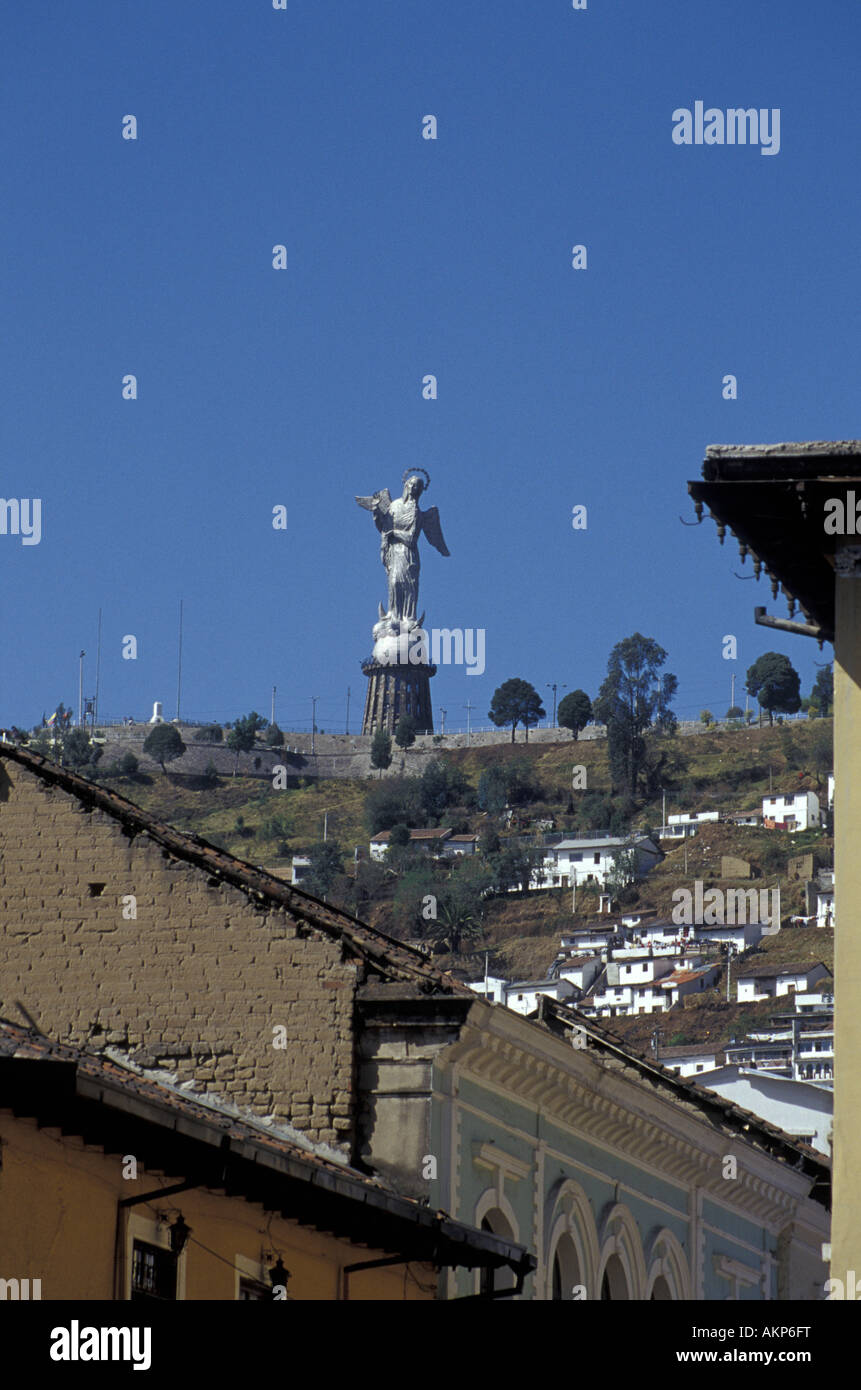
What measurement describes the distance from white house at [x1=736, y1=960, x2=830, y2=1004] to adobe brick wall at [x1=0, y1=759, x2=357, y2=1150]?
131 metres

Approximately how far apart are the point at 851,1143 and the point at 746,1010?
138 metres

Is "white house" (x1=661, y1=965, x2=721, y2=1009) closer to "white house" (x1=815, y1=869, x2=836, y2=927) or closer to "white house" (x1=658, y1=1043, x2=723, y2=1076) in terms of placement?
"white house" (x1=815, y1=869, x2=836, y2=927)

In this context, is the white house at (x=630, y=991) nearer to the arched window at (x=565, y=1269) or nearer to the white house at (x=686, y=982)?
the white house at (x=686, y=982)

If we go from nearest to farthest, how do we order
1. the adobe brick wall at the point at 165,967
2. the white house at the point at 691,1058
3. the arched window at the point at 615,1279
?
the adobe brick wall at the point at 165,967 < the arched window at the point at 615,1279 < the white house at the point at 691,1058

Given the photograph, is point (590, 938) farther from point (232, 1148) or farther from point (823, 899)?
point (232, 1148)

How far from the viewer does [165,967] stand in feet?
77.9

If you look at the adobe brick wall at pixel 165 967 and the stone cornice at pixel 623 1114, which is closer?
the adobe brick wall at pixel 165 967

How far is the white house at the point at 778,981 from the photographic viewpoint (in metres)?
153

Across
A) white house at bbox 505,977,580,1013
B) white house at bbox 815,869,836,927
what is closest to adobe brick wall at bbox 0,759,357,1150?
white house at bbox 505,977,580,1013

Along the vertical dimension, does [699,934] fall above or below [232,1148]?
above

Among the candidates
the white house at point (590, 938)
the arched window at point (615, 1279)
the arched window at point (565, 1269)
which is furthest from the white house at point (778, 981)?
the arched window at point (565, 1269)

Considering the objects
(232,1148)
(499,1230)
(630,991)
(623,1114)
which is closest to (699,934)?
(630,991)

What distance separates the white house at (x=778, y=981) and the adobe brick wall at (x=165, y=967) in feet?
428

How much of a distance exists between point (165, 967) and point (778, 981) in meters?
134
